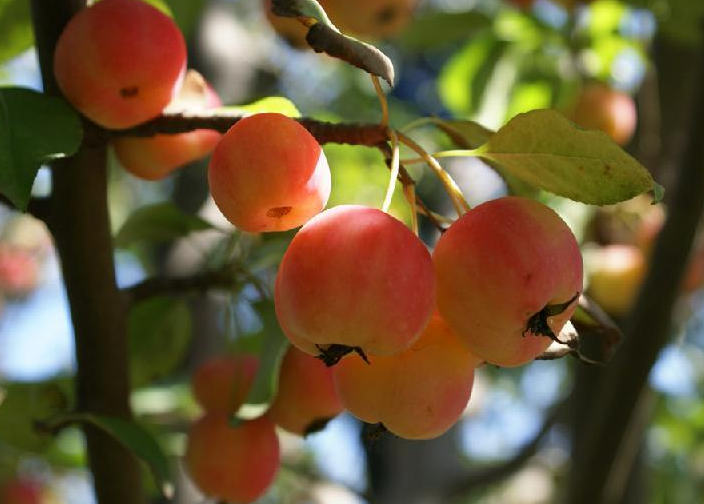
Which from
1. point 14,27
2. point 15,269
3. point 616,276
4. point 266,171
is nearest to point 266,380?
point 266,171

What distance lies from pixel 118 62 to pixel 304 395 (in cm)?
36

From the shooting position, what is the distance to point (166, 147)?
84 centimetres

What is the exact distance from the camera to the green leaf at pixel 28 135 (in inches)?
26.7

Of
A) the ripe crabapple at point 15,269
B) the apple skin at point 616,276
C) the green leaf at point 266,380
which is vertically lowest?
the ripe crabapple at point 15,269

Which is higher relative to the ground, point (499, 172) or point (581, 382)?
point (499, 172)

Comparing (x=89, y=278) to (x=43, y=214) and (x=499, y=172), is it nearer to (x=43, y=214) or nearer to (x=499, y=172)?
(x=43, y=214)

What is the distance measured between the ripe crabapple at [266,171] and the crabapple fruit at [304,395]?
272 mm

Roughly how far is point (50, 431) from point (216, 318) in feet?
3.48

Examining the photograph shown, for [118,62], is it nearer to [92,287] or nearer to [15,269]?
[92,287]

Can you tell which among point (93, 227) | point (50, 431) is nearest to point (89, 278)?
point (93, 227)

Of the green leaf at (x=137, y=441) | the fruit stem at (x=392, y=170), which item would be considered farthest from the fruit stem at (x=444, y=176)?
the green leaf at (x=137, y=441)

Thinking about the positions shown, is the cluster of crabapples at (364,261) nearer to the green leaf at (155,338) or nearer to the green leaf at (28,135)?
the green leaf at (28,135)

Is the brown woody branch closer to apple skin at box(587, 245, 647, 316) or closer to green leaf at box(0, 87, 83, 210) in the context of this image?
green leaf at box(0, 87, 83, 210)

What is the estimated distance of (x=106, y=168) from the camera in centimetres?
84
